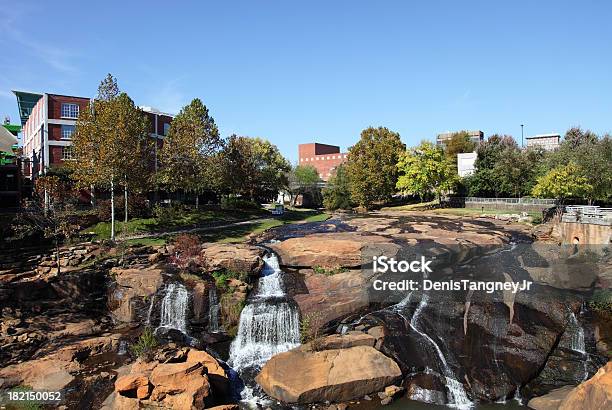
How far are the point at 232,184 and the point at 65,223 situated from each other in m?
28.4

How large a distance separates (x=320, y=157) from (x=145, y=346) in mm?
128590

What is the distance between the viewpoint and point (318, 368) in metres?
19.8

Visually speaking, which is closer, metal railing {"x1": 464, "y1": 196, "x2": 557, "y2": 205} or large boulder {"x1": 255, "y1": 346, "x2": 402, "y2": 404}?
large boulder {"x1": 255, "y1": 346, "x2": 402, "y2": 404}

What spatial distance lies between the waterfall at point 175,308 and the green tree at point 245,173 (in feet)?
88.5

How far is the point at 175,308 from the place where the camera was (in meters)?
26.4

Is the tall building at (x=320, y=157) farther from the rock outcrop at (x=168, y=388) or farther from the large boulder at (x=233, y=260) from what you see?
the rock outcrop at (x=168, y=388)

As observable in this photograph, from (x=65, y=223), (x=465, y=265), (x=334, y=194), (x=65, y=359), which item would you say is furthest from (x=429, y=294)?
(x=334, y=194)

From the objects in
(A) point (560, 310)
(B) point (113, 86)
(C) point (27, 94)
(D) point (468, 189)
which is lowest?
(A) point (560, 310)

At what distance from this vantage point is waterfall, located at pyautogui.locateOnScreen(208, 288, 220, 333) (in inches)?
1017

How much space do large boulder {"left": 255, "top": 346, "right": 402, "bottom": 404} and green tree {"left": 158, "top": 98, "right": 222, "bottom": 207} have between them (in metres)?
29.9

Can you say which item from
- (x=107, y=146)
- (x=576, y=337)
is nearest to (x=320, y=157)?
(x=107, y=146)

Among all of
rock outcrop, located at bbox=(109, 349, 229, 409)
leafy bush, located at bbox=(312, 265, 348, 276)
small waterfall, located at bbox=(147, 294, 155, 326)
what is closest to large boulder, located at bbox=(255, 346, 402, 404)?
rock outcrop, located at bbox=(109, 349, 229, 409)

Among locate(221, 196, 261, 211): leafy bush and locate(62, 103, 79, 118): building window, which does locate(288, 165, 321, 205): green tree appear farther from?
locate(62, 103, 79, 118): building window

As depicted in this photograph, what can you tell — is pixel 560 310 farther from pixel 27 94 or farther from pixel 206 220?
pixel 27 94
